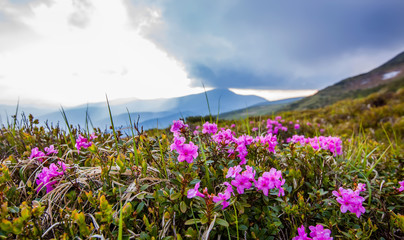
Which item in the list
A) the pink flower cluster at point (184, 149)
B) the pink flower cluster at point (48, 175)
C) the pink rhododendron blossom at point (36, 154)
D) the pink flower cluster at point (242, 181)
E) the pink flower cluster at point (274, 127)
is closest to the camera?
the pink flower cluster at point (242, 181)

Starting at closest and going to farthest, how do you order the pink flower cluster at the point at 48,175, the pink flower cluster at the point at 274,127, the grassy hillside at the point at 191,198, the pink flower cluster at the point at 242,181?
the grassy hillside at the point at 191,198 < the pink flower cluster at the point at 242,181 < the pink flower cluster at the point at 48,175 < the pink flower cluster at the point at 274,127

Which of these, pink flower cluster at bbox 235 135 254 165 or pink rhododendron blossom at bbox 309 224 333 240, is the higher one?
pink flower cluster at bbox 235 135 254 165

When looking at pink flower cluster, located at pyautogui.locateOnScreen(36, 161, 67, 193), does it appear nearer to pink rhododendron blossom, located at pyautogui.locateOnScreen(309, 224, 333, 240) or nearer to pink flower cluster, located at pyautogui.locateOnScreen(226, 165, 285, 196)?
pink flower cluster, located at pyautogui.locateOnScreen(226, 165, 285, 196)

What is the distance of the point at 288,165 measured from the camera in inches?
111

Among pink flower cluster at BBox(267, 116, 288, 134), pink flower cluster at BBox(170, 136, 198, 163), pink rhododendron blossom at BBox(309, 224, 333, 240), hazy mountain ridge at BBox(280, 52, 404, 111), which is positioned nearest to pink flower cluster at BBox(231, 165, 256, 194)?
pink flower cluster at BBox(170, 136, 198, 163)

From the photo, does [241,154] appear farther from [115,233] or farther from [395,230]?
[395,230]

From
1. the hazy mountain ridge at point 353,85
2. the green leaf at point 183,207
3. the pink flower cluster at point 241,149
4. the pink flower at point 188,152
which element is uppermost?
the hazy mountain ridge at point 353,85

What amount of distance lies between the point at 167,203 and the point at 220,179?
66cm

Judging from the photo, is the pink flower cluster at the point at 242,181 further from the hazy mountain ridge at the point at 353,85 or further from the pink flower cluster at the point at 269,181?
the hazy mountain ridge at the point at 353,85

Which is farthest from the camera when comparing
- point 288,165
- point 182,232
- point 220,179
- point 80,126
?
point 80,126

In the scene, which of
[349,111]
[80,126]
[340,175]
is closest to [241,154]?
[340,175]

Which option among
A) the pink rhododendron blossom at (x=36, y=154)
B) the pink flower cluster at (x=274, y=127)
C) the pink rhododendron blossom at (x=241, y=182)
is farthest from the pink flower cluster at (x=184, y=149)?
the pink flower cluster at (x=274, y=127)

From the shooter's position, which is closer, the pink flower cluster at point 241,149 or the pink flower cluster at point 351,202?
the pink flower cluster at point 351,202

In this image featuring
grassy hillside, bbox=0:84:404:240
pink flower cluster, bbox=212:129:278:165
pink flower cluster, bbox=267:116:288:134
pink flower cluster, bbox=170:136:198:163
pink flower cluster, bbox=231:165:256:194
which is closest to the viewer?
grassy hillside, bbox=0:84:404:240
